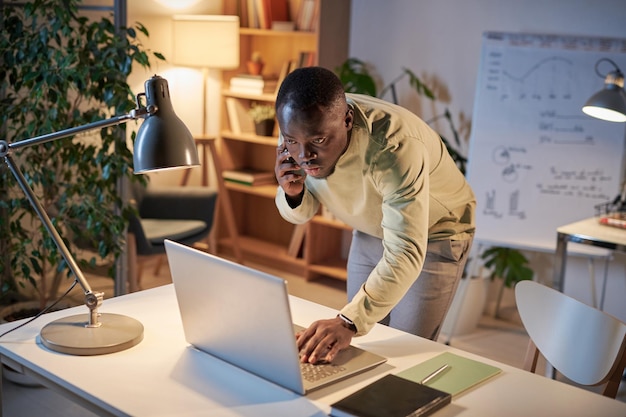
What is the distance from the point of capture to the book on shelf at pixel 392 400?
1.47 m

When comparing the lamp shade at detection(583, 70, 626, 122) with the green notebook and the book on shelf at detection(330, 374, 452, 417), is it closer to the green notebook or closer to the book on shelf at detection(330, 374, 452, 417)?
the green notebook

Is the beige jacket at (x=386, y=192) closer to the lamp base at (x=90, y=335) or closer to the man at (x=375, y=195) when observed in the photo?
the man at (x=375, y=195)

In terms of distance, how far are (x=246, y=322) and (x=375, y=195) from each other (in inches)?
22.4

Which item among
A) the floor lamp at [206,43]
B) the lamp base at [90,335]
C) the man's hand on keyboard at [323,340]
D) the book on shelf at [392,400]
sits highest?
the floor lamp at [206,43]

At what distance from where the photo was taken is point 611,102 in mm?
3205

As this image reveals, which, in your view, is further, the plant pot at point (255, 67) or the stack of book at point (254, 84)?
the plant pot at point (255, 67)

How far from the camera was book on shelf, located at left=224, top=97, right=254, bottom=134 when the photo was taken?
17.1 ft

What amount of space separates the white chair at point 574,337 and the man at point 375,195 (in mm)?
263

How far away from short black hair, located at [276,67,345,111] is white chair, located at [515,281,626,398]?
0.79m

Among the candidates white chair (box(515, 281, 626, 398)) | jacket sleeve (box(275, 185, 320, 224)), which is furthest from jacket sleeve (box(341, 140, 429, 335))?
white chair (box(515, 281, 626, 398))

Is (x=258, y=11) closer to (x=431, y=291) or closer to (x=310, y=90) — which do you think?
(x=431, y=291)

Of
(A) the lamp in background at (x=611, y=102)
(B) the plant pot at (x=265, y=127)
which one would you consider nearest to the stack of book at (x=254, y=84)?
(B) the plant pot at (x=265, y=127)

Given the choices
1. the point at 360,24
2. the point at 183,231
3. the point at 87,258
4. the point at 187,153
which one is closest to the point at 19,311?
the point at 87,258

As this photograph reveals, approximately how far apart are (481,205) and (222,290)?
8.59 ft
